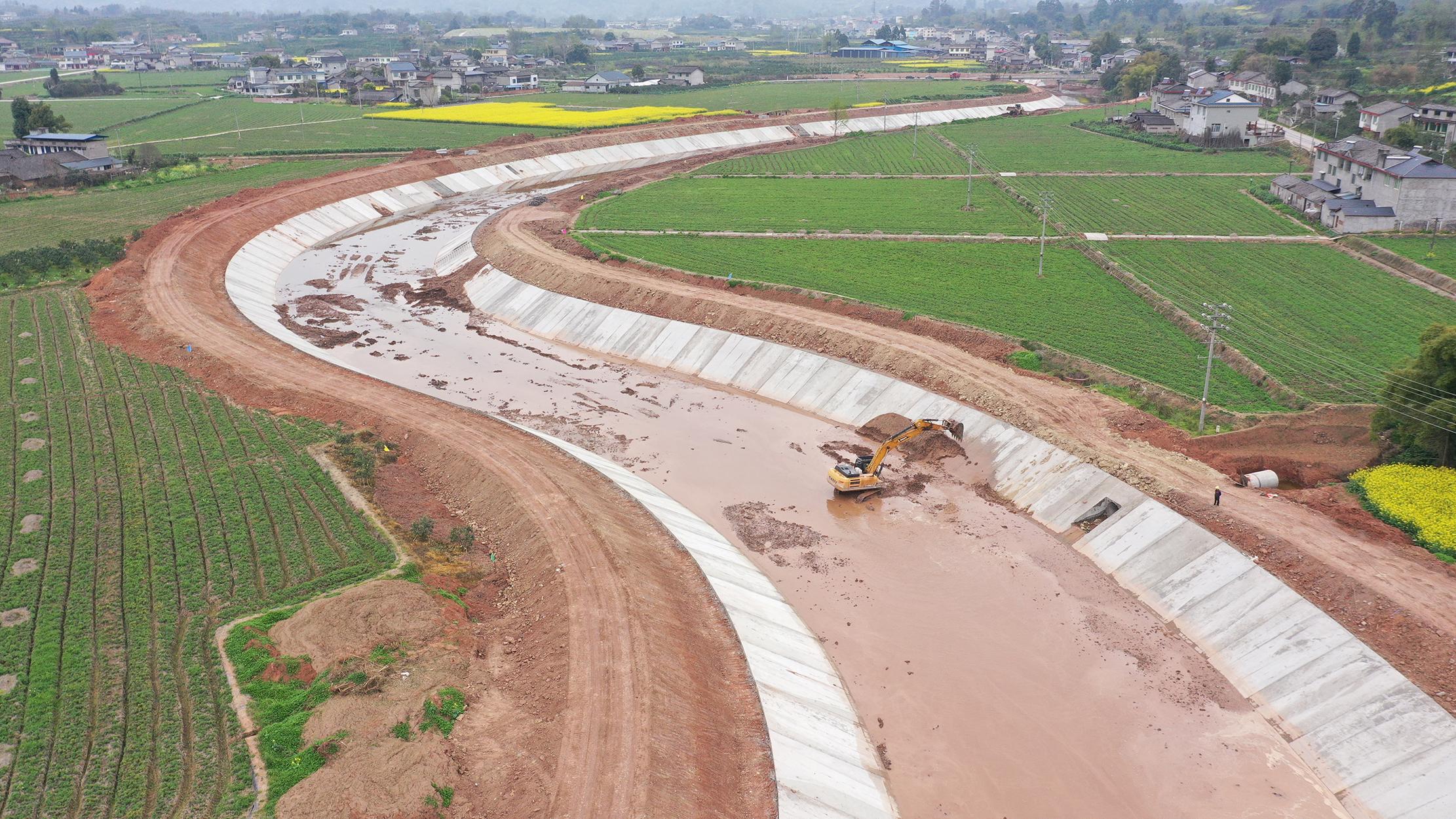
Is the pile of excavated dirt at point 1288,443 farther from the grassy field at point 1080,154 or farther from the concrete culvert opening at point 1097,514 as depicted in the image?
the grassy field at point 1080,154

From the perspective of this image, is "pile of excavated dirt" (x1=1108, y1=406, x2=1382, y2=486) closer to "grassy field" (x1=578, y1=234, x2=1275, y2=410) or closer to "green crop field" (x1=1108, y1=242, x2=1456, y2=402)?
"grassy field" (x1=578, y1=234, x2=1275, y2=410)

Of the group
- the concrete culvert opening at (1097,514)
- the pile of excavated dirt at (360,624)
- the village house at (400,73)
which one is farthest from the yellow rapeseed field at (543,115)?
the pile of excavated dirt at (360,624)

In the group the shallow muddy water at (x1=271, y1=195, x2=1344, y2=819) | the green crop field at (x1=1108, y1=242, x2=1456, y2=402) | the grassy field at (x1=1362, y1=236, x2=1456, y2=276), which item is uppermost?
the grassy field at (x1=1362, y1=236, x2=1456, y2=276)

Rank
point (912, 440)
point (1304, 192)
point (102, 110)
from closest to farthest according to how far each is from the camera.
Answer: point (912, 440) → point (1304, 192) → point (102, 110)

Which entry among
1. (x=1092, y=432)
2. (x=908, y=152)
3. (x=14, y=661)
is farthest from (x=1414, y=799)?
(x=908, y=152)

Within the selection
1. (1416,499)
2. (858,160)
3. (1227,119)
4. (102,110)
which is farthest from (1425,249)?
(102,110)

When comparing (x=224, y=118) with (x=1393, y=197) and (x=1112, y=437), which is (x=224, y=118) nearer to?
(x=1112, y=437)

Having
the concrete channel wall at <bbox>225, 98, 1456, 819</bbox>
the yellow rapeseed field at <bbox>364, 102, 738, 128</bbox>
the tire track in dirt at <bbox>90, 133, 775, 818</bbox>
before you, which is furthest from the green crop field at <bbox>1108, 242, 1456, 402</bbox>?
the yellow rapeseed field at <bbox>364, 102, 738, 128</bbox>
